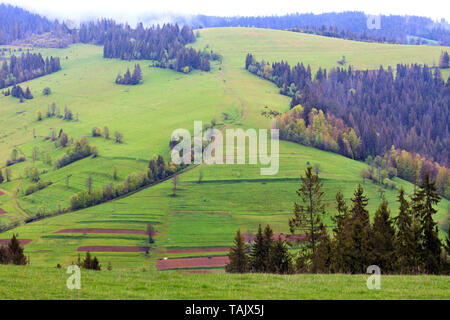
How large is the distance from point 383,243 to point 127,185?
416 feet

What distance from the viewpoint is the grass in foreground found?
20109 millimetres

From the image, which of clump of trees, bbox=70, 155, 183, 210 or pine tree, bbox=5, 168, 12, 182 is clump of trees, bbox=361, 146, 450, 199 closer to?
clump of trees, bbox=70, 155, 183, 210

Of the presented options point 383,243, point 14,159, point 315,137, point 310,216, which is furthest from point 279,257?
point 14,159

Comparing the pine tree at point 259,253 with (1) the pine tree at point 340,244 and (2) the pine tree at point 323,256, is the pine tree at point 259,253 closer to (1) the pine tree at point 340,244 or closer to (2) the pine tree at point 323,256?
(2) the pine tree at point 323,256

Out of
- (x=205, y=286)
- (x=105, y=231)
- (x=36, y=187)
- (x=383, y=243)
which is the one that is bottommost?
(x=105, y=231)

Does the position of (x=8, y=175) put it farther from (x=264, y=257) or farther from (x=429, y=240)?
(x=429, y=240)

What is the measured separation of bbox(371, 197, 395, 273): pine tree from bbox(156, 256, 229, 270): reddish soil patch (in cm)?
6836

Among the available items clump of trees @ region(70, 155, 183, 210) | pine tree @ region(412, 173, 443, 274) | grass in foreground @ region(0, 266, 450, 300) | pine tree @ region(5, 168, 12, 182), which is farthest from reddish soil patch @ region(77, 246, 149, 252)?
grass in foreground @ region(0, 266, 450, 300)

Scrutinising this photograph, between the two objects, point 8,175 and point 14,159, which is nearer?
point 8,175

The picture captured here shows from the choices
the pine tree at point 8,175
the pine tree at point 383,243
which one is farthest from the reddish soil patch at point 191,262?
the pine tree at point 8,175

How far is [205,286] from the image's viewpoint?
2252 centimetres

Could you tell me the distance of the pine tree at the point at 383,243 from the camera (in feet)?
135

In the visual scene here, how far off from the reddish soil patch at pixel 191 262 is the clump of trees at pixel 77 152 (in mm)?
83888
